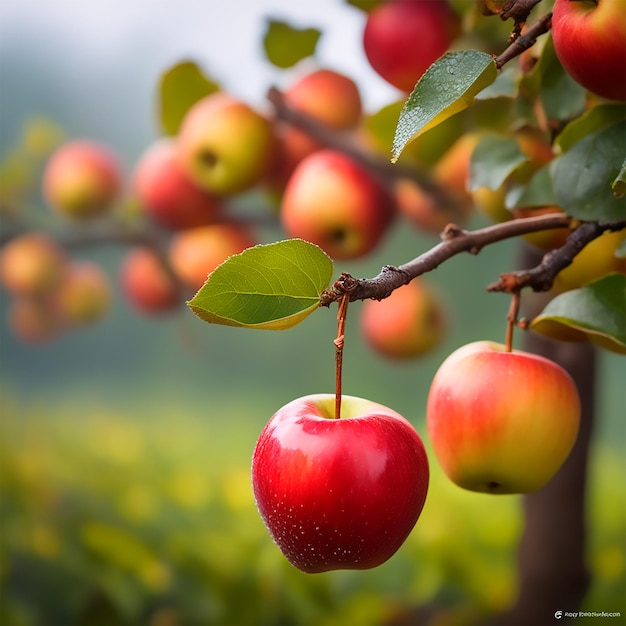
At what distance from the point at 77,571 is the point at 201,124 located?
17.6 inches

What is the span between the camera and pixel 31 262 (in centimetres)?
87

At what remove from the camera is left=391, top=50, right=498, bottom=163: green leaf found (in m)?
0.24

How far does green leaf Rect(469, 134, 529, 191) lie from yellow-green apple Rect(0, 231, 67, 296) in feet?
1.96

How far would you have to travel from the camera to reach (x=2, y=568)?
827mm

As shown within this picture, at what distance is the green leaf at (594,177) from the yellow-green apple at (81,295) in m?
Answer: 0.70

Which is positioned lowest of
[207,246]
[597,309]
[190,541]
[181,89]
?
[190,541]

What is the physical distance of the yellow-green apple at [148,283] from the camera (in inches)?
30.8

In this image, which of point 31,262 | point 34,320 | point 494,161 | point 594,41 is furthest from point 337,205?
point 34,320

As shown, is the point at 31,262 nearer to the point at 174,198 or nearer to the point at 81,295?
the point at 81,295

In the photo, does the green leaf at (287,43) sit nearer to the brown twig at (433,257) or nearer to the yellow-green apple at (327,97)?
the yellow-green apple at (327,97)

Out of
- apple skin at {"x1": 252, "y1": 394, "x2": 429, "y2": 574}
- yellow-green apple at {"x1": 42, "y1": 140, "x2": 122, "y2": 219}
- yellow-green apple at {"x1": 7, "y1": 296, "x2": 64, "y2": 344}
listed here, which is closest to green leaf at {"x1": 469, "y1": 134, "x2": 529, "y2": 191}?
apple skin at {"x1": 252, "y1": 394, "x2": 429, "y2": 574}

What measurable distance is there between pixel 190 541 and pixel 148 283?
0.82ft

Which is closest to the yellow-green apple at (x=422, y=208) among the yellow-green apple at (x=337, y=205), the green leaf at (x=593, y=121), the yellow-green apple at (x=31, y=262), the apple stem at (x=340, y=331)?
the yellow-green apple at (x=337, y=205)

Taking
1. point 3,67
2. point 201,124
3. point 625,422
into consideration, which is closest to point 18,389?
point 3,67
